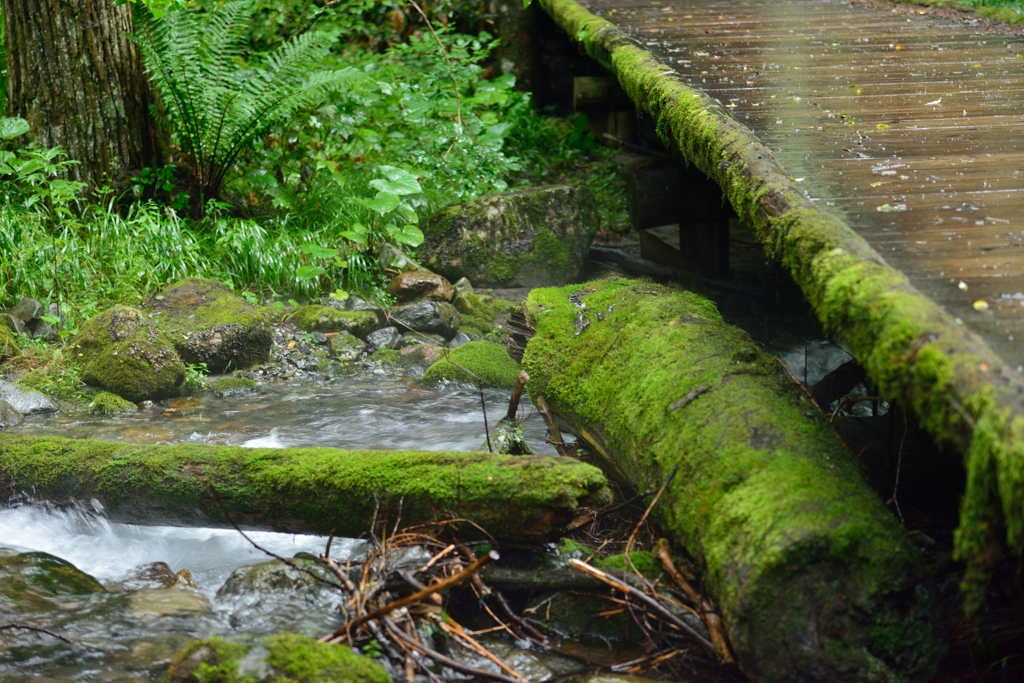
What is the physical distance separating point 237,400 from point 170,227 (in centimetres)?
168

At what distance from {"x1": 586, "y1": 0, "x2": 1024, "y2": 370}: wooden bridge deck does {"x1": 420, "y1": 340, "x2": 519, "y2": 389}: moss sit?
206 cm

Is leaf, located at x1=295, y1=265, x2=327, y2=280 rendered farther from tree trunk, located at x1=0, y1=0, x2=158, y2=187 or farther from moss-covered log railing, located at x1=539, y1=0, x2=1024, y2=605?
moss-covered log railing, located at x1=539, y1=0, x2=1024, y2=605

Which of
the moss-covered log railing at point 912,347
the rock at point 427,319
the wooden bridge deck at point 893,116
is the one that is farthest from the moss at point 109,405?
the wooden bridge deck at point 893,116

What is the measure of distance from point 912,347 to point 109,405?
14.4 ft

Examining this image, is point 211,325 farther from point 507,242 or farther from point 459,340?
point 507,242

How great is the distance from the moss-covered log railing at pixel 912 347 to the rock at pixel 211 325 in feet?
10.6

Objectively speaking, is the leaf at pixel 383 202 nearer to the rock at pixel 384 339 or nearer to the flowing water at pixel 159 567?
the rock at pixel 384 339

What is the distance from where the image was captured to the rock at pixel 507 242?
699 centimetres

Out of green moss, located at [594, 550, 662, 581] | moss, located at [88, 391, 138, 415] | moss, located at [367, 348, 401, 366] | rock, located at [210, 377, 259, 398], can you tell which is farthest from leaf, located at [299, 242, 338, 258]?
green moss, located at [594, 550, 662, 581]

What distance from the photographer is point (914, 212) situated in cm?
329

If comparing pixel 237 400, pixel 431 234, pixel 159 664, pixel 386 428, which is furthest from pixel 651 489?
pixel 431 234

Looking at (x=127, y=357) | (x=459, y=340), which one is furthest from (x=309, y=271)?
(x=127, y=357)

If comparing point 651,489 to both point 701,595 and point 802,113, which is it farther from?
point 802,113

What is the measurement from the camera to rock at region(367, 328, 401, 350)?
20.3 ft
